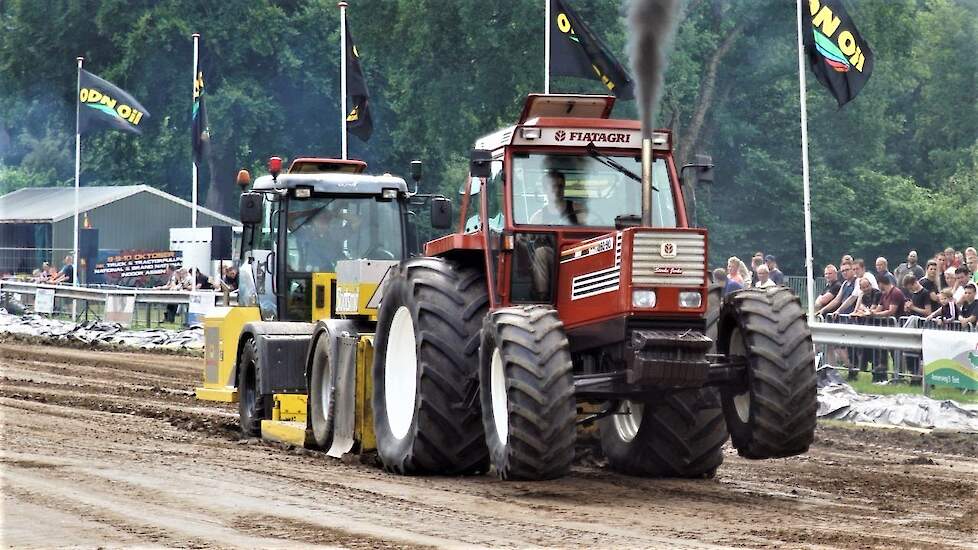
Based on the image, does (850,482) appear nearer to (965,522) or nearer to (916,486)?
(916,486)

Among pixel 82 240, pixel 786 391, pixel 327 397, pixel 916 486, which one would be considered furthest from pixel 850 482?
pixel 82 240

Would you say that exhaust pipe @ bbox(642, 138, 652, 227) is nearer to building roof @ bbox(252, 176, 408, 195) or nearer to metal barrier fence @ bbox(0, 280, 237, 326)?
building roof @ bbox(252, 176, 408, 195)

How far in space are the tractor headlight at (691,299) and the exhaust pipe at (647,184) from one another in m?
0.51

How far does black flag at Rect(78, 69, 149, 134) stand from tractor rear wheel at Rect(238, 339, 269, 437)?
817 inches

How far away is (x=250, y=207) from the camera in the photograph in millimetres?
15242

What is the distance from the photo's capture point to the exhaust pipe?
10477 millimetres

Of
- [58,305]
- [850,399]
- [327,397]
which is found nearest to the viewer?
[327,397]

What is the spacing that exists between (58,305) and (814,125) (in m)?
25.3

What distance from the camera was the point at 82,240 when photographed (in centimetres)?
4447

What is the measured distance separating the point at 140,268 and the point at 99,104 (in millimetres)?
5722

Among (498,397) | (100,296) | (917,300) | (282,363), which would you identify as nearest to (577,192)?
(498,397)

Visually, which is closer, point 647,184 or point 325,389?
point 647,184

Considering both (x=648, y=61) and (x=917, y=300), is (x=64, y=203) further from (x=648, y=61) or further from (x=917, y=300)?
(x=648, y=61)

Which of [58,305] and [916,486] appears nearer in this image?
[916,486]
